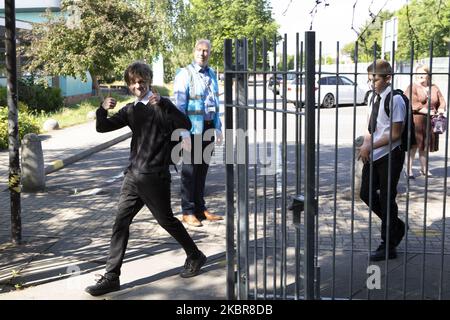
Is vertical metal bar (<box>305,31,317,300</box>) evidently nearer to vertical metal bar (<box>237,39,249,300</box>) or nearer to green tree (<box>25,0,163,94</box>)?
vertical metal bar (<box>237,39,249,300</box>)

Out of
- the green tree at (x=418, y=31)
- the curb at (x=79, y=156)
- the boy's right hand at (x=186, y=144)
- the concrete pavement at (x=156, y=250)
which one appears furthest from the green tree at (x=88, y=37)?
the boy's right hand at (x=186, y=144)

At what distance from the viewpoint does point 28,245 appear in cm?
562

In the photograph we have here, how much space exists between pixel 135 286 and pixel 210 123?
2356 mm

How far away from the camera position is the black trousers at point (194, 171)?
20.6 feet

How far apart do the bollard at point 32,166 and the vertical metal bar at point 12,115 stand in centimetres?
287

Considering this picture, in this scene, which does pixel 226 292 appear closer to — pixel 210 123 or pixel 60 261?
pixel 60 261

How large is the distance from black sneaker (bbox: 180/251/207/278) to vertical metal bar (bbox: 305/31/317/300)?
161cm

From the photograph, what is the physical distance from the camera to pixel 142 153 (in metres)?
4.41

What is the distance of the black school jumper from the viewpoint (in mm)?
4387

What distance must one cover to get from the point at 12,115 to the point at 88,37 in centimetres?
Result: 1731

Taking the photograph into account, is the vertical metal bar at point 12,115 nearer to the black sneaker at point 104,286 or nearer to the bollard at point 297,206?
the black sneaker at point 104,286

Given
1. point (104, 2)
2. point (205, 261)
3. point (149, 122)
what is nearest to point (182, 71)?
point (149, 122)

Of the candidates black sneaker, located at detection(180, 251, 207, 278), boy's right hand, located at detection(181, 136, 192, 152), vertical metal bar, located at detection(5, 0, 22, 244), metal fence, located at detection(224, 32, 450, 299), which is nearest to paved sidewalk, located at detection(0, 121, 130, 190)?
vertical metal bar, located at detection(5, 0, 22, 244)

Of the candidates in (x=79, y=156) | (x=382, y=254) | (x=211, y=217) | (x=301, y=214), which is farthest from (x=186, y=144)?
(x=79, y=156)
